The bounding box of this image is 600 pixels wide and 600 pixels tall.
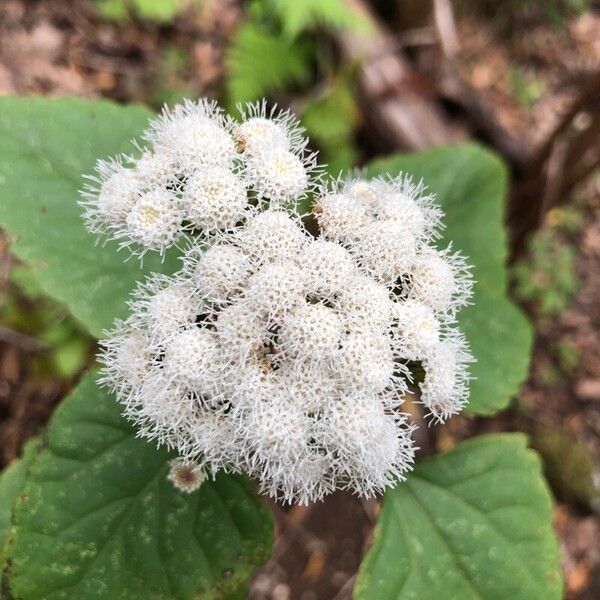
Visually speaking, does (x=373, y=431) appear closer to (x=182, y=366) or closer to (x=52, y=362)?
(x=182, y=366)

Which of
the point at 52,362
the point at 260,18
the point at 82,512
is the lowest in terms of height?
the point at 82,512

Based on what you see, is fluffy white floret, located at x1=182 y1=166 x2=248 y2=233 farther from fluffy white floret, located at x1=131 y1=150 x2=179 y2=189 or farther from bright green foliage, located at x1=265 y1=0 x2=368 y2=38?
bright green foliage, located at x1=265 y1=0 x2=368 y2=38

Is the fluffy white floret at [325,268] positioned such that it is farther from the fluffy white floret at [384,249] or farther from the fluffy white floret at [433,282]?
the fluffy white floret at [433,282]

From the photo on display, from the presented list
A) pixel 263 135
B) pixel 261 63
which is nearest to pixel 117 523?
pixel 263 135

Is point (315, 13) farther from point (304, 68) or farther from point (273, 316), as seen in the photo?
point (273, 316)

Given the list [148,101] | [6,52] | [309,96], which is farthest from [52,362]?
[309,96]

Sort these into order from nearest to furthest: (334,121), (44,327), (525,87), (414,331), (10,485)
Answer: (414,331) → (10,485) → (44,327) → (334,121) → (525,87)
